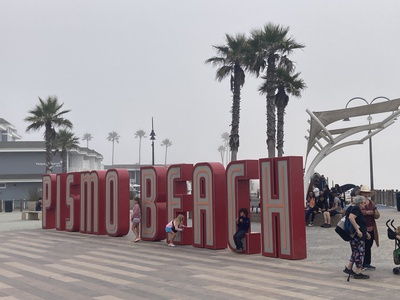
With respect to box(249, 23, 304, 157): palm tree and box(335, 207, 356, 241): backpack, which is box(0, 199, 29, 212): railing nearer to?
box(249, 23, 304, 157): palm tree

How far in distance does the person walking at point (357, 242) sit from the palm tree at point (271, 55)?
72.5 ft

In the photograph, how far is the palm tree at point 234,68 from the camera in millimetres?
35725

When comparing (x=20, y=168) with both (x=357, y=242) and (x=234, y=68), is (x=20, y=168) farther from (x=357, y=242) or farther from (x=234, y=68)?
(x=357, y=242)

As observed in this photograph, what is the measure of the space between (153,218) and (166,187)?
1.24 meters

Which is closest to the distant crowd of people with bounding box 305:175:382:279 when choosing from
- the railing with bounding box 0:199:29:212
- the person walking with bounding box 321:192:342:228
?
the person walking with bounding box 321:192:342:228

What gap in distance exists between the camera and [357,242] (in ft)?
35.0

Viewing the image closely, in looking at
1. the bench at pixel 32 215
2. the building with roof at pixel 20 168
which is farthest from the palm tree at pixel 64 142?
the bench at pixel 32 215

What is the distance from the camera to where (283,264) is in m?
13.0

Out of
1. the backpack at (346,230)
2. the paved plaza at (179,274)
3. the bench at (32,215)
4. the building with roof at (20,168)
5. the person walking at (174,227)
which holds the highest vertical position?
the building with roof at (20,168)

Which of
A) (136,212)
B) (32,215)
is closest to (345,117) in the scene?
(136,212)

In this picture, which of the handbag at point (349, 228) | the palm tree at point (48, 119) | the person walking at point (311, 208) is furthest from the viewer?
the palm tree at point (48, 119)

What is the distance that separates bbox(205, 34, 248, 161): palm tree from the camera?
117 feet

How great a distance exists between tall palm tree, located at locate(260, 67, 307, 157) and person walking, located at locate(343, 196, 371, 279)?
23595 millimetres

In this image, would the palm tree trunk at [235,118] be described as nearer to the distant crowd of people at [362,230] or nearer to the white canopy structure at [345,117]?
the white canopy structure at [345,117]
